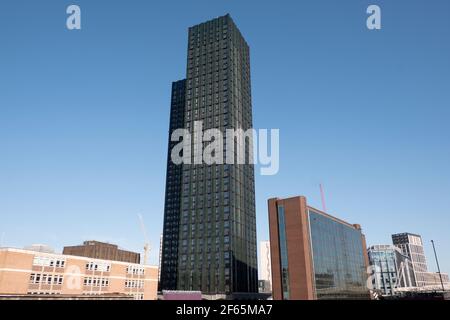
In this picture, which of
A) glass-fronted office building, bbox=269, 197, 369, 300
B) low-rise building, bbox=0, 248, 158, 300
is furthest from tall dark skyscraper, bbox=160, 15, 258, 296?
low-rise building, bbox=0, 248, 158, 300

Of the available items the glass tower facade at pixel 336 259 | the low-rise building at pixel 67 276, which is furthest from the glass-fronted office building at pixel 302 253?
the low-rise building at pixel 67 276

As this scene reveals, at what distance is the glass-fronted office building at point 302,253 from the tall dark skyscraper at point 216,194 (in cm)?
5164

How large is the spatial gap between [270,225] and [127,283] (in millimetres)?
42350

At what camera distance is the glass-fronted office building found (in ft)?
319

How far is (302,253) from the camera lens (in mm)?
98500

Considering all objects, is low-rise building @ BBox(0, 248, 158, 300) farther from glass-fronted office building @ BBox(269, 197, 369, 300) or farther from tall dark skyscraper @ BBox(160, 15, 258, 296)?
tall dark skyscraper @ BBox(160, 15, 258, 296)

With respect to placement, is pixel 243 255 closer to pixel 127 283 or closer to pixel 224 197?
pixel 224 197

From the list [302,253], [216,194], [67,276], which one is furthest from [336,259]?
[67,276]

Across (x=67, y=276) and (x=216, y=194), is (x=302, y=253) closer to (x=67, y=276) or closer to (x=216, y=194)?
(x=67, y=276)

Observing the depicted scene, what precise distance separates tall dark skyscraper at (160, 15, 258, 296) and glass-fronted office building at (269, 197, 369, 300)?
51.6 m

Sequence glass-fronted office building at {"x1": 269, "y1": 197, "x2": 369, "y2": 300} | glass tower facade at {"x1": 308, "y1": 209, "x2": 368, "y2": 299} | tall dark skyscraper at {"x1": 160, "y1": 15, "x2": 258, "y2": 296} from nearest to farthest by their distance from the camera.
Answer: glass-fronted office building at {"x1": 269, "y1": 197, "x2": 369, "y2": 300}, glass tower facade at {"x1": 308, "y1": 209, "x2": 368, "y2": 299}, tall dark skyscraper at {"x1": 160, "y1": 15, "x2": 258, "y2": 296}

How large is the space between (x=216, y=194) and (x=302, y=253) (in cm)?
7587

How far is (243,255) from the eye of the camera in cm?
16750
